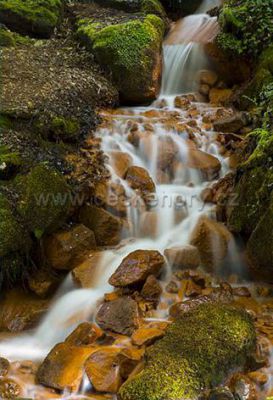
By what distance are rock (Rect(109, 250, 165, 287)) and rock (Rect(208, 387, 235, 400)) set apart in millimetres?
1815

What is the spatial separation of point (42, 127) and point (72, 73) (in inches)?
79.5

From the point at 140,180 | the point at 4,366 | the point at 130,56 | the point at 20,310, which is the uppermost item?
the point at 130,56

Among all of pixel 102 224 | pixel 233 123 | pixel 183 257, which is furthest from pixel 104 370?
pixel 233 123

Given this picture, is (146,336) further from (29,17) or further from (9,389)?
(29,17)

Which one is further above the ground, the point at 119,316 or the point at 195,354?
the point at 195,354

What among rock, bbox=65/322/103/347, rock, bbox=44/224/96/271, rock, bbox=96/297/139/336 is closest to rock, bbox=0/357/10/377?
rock, bbox=65/322/103/347

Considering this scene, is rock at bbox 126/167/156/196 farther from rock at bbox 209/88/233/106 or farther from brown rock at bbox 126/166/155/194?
rock at bbox 209/88/233/106

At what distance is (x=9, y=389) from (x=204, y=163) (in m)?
4.07

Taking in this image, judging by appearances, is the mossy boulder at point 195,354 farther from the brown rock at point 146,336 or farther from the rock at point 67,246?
the rock at point 67,246

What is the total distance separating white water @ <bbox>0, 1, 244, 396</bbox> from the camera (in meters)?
4.82

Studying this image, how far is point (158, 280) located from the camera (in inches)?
205

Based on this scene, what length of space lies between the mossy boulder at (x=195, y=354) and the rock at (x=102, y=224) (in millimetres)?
2086

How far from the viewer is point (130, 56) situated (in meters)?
8.32

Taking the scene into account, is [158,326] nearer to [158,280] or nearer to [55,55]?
[158,280]
